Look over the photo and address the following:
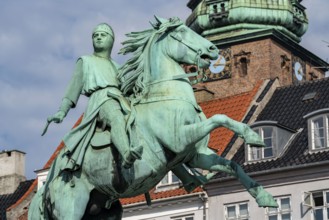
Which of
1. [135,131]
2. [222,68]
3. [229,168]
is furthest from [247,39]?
[135,131]

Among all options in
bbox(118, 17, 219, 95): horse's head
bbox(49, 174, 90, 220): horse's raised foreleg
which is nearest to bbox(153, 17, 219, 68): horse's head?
bbox(118, 17, 219, 95): horse's head

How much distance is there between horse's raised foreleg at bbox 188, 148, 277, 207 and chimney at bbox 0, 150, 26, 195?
45.6 meters

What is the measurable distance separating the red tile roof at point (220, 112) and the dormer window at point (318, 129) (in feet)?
12.4

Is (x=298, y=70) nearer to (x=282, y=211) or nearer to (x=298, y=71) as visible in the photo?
(x=298, y=71)

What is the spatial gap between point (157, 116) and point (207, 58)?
105 centimetres

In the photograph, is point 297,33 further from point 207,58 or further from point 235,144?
point 207,58

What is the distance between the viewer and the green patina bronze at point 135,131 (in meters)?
15.3

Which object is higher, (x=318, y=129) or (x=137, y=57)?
(x=318, y=129)

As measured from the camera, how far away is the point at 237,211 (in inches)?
1859

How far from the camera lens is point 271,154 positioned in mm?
47781

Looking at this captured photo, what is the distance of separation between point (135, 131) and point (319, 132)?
3206 centimetres

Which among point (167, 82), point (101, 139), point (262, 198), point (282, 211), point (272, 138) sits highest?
point (272, 138)

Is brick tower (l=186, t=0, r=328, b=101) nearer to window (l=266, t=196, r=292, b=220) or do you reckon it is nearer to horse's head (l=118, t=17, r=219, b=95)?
window (l=266, t=196, r=292, b=220)

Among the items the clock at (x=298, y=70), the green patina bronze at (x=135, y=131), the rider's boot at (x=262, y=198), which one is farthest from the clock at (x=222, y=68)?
the rider's boot at (x=262, y=198)
